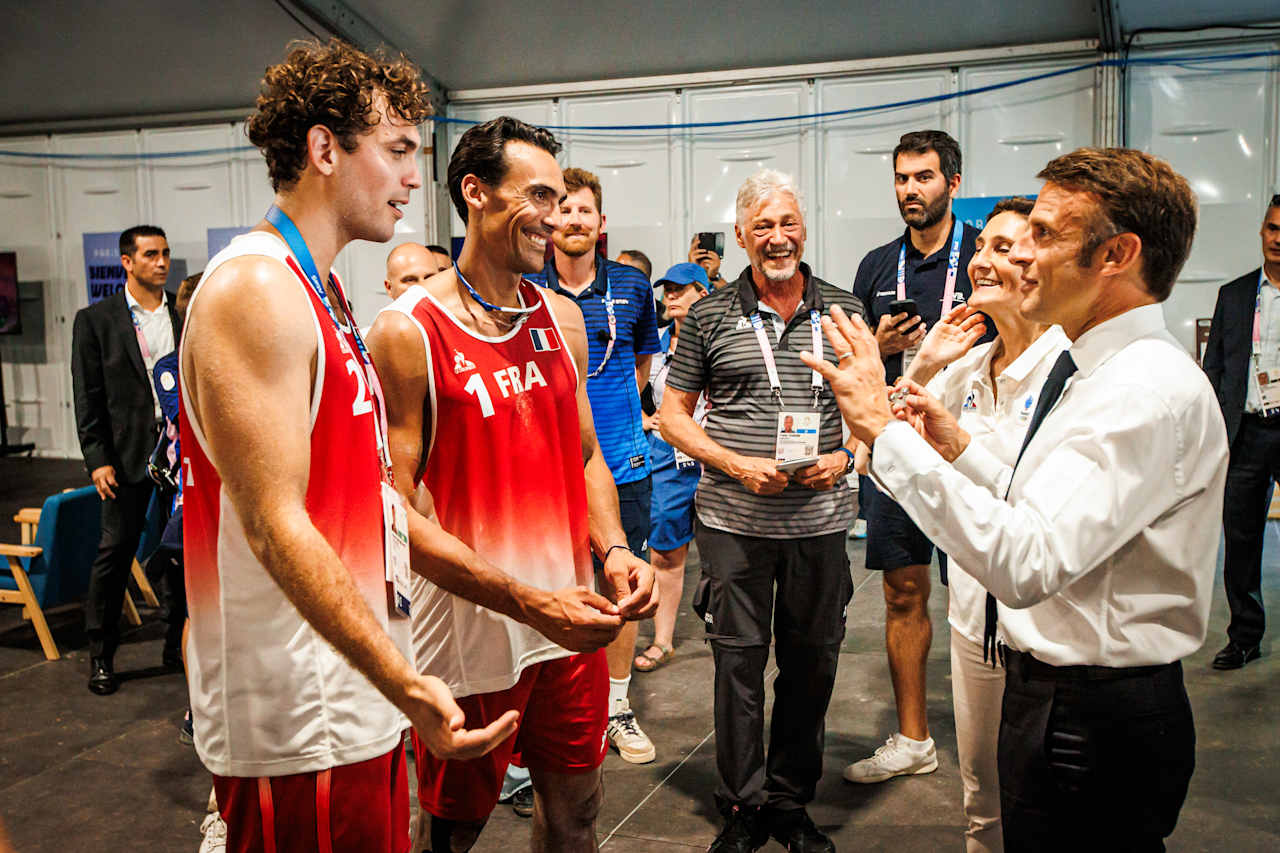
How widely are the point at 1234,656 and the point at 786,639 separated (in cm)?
261

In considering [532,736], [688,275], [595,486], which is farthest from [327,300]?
[688,275]

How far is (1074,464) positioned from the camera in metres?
1.57

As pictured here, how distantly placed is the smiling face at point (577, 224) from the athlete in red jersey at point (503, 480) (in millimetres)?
1566

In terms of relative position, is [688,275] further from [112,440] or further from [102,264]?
[102,264]

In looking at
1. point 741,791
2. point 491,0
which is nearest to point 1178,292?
point 491,0

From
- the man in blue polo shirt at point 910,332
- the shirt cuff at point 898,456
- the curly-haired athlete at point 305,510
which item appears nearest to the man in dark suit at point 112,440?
the man in blue polo shirt at point 910,332

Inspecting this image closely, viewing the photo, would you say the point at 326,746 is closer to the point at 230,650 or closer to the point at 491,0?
the point at 230,650

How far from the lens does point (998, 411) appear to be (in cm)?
263

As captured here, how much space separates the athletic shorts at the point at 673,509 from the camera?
4.90 meters

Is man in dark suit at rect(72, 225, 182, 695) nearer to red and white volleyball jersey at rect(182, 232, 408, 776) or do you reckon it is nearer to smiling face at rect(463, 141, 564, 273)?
smiling face at rect(463, 141, 564, 273)

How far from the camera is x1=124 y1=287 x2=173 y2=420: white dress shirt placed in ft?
16.4

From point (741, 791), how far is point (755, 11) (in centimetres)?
674

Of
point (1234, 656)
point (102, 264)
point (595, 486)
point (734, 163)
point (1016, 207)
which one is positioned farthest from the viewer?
point (102, 264)

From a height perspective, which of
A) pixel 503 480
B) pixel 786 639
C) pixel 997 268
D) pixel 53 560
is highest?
pixel 997 268
